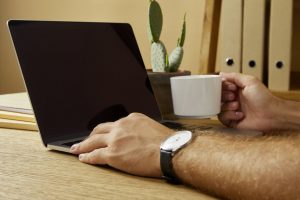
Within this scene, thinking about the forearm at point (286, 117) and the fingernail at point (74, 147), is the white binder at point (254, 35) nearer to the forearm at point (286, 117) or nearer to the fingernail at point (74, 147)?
the forearm at point (286, 117)

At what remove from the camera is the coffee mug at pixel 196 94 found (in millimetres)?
802

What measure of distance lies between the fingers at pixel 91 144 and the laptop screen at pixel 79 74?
72 millimetres

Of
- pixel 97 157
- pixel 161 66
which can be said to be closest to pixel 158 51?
pixel 161 66

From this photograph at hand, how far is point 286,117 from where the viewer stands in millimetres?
893

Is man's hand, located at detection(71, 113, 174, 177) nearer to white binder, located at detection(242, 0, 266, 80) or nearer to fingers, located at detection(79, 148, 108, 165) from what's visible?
fingers, located at detection(79, 148, 108, 165)

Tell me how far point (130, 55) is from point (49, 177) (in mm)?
428

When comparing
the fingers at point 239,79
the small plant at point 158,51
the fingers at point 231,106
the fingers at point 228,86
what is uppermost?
the small plant at point 158,51

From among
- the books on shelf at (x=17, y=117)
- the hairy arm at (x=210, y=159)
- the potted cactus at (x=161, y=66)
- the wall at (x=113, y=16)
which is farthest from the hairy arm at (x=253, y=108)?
the wall at (x=113, y=16)

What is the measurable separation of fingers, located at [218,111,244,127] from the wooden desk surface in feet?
1.21

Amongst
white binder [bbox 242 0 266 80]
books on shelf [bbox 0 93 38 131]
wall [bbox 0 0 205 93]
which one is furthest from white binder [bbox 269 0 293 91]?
books on shelf [bbox 0 93 38 131]

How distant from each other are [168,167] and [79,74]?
1.01 ft

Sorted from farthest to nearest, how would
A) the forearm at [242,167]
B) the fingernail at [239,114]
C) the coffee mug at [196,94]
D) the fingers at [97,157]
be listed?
the fingernail at [239,114]
the coffee mug at [196,94]
the fingers at [97,157]
the forearm at [242,167]

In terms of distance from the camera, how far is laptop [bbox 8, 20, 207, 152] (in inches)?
28.1

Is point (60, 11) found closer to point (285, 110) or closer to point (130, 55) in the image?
point (130, 55)
